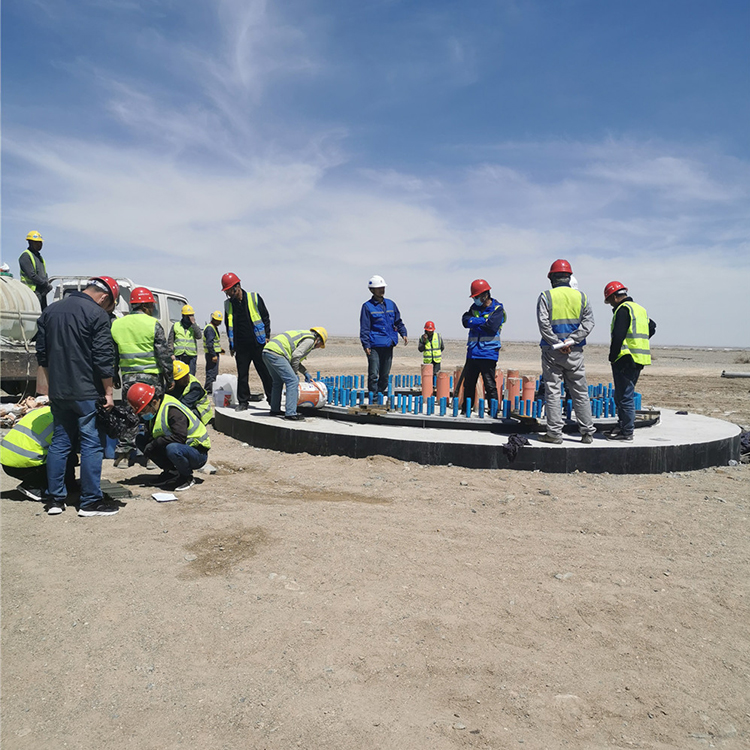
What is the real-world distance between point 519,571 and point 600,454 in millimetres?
3005

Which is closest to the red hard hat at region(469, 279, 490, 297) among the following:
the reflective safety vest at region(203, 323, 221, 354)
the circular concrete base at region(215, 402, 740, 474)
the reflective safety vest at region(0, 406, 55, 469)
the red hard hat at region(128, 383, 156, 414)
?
the circular concrete base at region(215, 402, 740, 474)

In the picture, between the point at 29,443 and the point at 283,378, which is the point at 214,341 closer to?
the point at 283,378

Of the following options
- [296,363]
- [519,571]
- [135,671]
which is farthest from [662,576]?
[296,363]

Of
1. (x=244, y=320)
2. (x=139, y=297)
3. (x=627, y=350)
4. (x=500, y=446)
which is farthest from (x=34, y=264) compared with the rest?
(x=627, y=350)

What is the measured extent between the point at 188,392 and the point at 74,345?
2173mm

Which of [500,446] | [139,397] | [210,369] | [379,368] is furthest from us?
[210,369]

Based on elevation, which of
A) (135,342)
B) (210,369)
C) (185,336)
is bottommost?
(210,369)

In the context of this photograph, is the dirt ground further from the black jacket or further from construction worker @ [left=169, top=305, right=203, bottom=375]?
construction worker @ [left=169, top=305, right=203, bottom=375]

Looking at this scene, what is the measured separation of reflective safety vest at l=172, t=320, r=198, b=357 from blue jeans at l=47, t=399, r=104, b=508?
624 cm

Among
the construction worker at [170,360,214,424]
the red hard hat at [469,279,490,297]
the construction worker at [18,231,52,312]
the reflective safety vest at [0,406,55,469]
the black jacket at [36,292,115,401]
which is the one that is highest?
the construction worker at [18,231,52,312]

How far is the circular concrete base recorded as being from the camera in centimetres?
642

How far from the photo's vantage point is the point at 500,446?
643 centimetres

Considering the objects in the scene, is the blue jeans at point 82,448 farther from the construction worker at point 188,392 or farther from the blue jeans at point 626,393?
the blue jeans at point 626,393

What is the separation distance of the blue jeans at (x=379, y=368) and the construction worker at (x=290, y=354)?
1.19m
